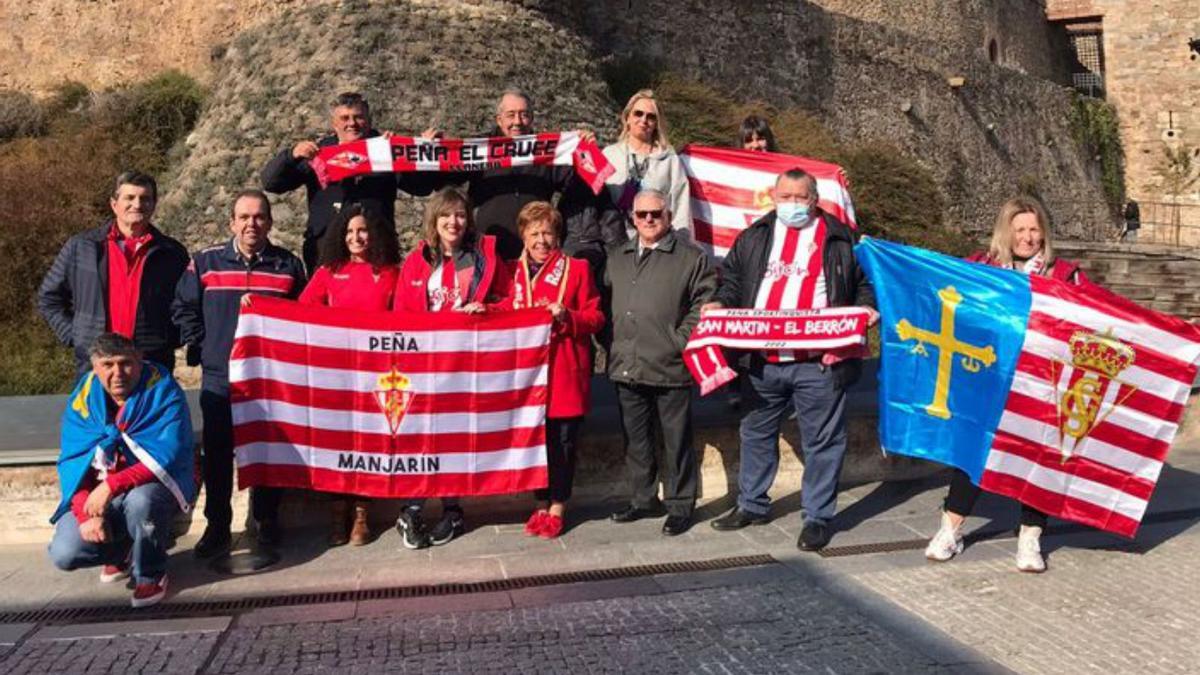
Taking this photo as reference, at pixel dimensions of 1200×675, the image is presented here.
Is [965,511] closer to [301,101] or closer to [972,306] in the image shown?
[972,306]

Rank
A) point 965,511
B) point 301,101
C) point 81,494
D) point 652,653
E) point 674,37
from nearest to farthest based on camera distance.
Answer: point 652,653, point 81,494, point 965,511, point 301,101, point 674,37

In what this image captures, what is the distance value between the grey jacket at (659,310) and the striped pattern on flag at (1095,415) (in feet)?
5.23

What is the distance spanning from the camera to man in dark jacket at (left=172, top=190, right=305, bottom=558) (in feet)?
15.6

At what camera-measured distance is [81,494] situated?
4207mm

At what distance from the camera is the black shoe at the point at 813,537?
477 centimetres

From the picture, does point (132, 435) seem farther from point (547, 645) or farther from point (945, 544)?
point (945, 544)

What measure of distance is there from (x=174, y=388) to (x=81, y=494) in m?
0.58

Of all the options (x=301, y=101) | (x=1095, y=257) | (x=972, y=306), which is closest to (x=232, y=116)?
(x=301, y=101)

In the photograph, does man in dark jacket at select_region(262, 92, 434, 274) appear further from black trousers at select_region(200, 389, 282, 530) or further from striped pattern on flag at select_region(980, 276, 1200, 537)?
striped pattern on flag at select_region(980, 276, 1200, 537)

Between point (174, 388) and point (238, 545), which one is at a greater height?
point (174, 388)

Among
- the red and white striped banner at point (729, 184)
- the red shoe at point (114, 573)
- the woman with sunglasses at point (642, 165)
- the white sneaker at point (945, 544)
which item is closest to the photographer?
the red shoe at point (114, 573)

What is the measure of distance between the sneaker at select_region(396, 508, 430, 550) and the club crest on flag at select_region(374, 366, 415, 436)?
1.36 feet

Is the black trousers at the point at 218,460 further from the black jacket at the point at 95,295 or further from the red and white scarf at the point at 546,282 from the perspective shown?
the red and white scarf at the point at 546,282

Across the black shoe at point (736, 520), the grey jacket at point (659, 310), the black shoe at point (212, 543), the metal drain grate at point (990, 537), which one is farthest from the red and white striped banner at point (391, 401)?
the metal drain grate at point (990, 537)
